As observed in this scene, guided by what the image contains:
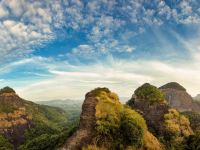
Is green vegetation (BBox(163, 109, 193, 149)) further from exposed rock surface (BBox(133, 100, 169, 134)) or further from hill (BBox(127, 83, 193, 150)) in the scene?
exposed rock surface (BBox(133, 100, 169, 134))

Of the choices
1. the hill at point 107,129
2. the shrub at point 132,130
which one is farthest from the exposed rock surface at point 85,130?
the shrub at point 132,130

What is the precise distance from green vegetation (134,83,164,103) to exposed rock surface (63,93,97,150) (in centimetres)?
3684

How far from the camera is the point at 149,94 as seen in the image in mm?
107125

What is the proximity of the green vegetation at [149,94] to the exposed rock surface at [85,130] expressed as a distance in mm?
36836

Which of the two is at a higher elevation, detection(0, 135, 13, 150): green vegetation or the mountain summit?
the mountain summit

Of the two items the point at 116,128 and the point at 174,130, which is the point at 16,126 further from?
the point at 116,128

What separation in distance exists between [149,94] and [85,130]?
141ft

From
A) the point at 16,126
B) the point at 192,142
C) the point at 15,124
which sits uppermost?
the point at 192,142

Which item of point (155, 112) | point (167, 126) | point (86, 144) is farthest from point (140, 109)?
point (86, 144)

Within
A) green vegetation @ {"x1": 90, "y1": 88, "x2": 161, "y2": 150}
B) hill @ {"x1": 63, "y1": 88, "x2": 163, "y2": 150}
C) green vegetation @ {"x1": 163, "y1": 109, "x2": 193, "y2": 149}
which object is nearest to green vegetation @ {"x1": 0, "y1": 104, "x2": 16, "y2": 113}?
green vegetation @ {"x1": 163, "y1": 109, "x2": 193, "y2": 149}

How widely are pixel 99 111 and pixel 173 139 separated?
30.6 m

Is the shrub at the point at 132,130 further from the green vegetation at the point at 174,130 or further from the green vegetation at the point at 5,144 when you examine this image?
the green vegetation at the point at 5,144

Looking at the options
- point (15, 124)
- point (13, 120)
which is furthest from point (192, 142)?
point (13, 120)

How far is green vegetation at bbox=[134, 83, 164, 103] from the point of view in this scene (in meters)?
105
